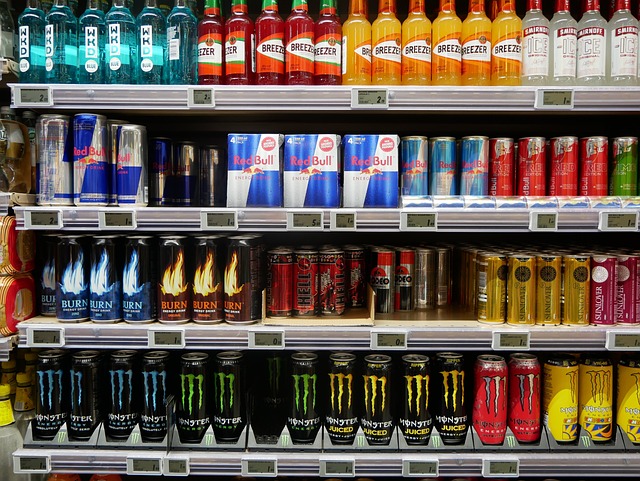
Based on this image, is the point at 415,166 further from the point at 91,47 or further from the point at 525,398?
the point at 91,47

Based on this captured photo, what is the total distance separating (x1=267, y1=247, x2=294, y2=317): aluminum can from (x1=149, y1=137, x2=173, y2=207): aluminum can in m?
0.48

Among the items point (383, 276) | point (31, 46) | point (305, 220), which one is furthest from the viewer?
point (383, 276)

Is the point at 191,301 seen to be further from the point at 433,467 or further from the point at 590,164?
the point at 590,164

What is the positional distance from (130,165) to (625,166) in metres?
1.81

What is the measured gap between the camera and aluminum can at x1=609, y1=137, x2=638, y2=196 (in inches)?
74.8

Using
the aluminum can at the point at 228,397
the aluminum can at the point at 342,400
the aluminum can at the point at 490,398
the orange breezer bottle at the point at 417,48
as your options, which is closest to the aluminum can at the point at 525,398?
the aluminum can at the point at 490,398

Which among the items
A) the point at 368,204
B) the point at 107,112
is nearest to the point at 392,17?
the point at 368,204

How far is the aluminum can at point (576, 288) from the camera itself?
1832 mm

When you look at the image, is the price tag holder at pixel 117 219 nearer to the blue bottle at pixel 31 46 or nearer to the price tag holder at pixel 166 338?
the price tag holder at pixel 166 338

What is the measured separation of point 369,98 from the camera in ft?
5.94

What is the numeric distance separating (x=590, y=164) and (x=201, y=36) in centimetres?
150

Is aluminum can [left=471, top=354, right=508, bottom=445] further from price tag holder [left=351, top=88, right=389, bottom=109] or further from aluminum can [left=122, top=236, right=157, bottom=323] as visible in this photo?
aluminum can [left=122, top=236, right=157, bottom=323]

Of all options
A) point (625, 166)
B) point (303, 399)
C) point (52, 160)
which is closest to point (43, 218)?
point (52, 160)

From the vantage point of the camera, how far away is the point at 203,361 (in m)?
1.85
